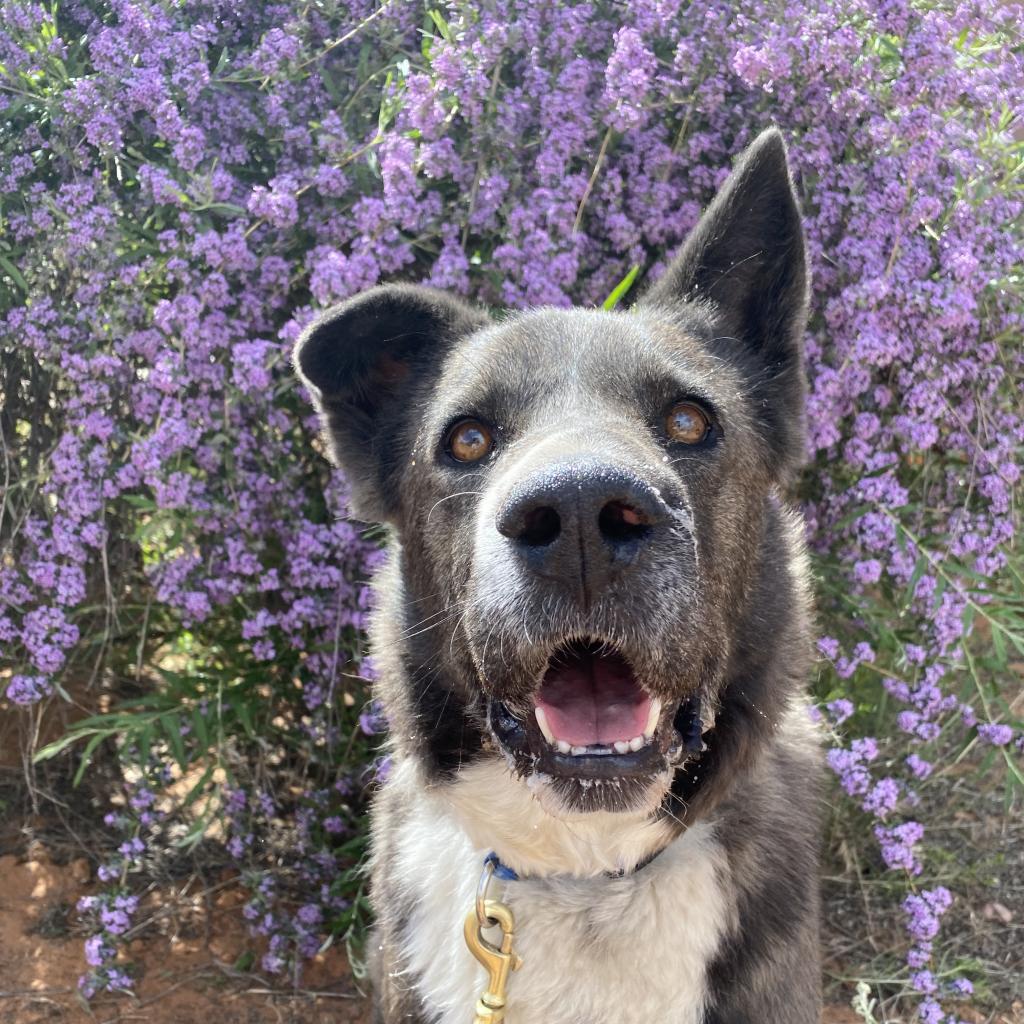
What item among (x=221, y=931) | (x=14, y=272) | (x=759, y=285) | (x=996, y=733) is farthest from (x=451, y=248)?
(x=221, y=931)

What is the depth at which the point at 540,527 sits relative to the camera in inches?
Result: 74.4

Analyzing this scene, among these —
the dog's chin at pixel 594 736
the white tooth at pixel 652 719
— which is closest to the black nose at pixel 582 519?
the dog's chin at pixel 594 736

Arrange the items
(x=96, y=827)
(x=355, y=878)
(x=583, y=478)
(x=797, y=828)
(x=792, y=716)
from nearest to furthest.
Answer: (x=583, y=478), (x=797, y=828), (x=792, y=716), (x=355, y=878), (x=96, y=827)

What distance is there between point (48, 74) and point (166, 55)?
1.14 feet

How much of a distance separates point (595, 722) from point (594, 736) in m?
0.03

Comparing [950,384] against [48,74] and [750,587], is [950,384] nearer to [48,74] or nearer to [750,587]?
[750,587]

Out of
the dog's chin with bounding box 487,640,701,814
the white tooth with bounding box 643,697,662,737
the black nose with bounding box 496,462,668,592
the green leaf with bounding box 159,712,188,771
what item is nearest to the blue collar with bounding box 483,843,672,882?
the dog's chin with bounding box 487,640,701,814

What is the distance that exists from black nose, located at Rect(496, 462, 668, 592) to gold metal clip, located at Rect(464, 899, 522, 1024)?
0.87 m

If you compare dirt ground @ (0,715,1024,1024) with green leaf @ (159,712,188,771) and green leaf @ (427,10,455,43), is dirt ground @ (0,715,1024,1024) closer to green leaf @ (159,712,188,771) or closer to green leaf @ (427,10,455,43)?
green leaf @ (159,712,188,771)

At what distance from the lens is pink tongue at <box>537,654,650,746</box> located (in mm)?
2135

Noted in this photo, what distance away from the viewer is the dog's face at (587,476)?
1.94m

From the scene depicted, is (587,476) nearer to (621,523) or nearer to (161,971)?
(621,523)

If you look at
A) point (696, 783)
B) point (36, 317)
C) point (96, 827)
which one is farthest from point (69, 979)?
point (696, 783)

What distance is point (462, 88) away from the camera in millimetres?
2996
